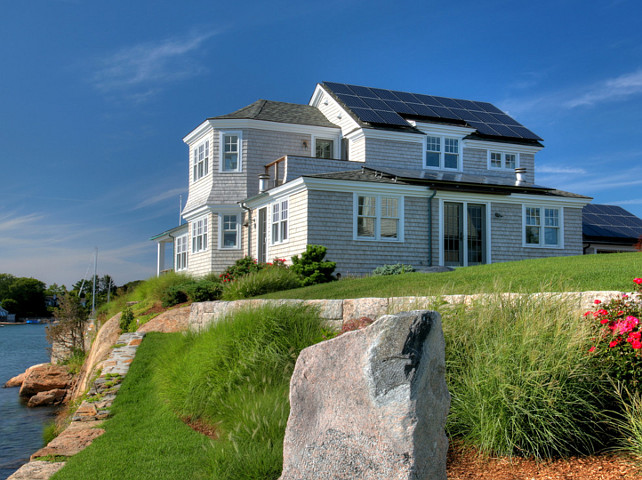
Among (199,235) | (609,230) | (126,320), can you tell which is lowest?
(126,320)

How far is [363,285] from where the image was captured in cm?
1295

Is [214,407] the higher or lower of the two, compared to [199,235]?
lower

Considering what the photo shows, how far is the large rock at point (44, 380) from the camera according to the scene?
1719 centimetres

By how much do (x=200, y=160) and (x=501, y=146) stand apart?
13.2 meters

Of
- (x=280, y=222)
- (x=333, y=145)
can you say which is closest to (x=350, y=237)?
(x=280, y=222)

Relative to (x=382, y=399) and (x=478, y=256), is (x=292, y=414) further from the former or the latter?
(x=478, y=256)

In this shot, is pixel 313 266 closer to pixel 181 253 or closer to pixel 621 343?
pixel 621 343

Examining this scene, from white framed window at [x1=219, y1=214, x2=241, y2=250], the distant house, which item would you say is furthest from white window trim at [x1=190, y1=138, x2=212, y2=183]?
the distant house

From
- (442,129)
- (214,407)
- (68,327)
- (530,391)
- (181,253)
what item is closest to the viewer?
(530,391)

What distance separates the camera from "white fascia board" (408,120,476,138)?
2353 centimetres

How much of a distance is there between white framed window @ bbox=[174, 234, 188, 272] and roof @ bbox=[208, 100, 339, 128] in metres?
6.72

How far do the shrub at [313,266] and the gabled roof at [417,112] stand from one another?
24.9 ft

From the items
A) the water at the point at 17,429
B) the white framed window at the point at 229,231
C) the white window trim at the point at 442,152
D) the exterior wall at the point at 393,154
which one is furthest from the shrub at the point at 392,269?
the water at the point at 17,429

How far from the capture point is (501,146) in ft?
83.0
